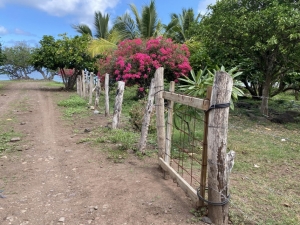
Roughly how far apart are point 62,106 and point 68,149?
6.34m

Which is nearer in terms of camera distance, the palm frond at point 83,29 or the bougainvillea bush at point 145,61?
the bougainvillea bush at point 145,61

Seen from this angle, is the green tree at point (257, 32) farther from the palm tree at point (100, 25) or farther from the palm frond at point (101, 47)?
the palm tree at point (100, 25)

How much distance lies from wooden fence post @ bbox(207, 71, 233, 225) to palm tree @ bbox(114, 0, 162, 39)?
15.7m

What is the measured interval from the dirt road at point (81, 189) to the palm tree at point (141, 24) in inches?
533

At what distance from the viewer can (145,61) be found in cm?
1123

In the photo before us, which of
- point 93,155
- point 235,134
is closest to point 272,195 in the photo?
point 93,155

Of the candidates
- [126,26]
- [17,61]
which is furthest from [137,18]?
[17,61]

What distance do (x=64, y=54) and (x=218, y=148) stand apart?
54.2ft

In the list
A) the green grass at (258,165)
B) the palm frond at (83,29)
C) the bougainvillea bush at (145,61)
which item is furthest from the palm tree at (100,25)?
the green grass at (258,165)

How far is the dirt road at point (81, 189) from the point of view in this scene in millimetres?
3145

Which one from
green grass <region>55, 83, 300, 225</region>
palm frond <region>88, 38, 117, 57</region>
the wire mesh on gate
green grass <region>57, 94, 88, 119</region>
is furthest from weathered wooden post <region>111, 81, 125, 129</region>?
palm frond <region>88, 38, 117, 57</region>

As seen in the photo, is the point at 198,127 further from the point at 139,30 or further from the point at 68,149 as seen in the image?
the point at 139,30

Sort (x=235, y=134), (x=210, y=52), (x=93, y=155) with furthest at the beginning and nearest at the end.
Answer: (x=210, y=52), (x=235, y=134), (x=93, y=155)

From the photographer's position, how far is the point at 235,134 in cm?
747
